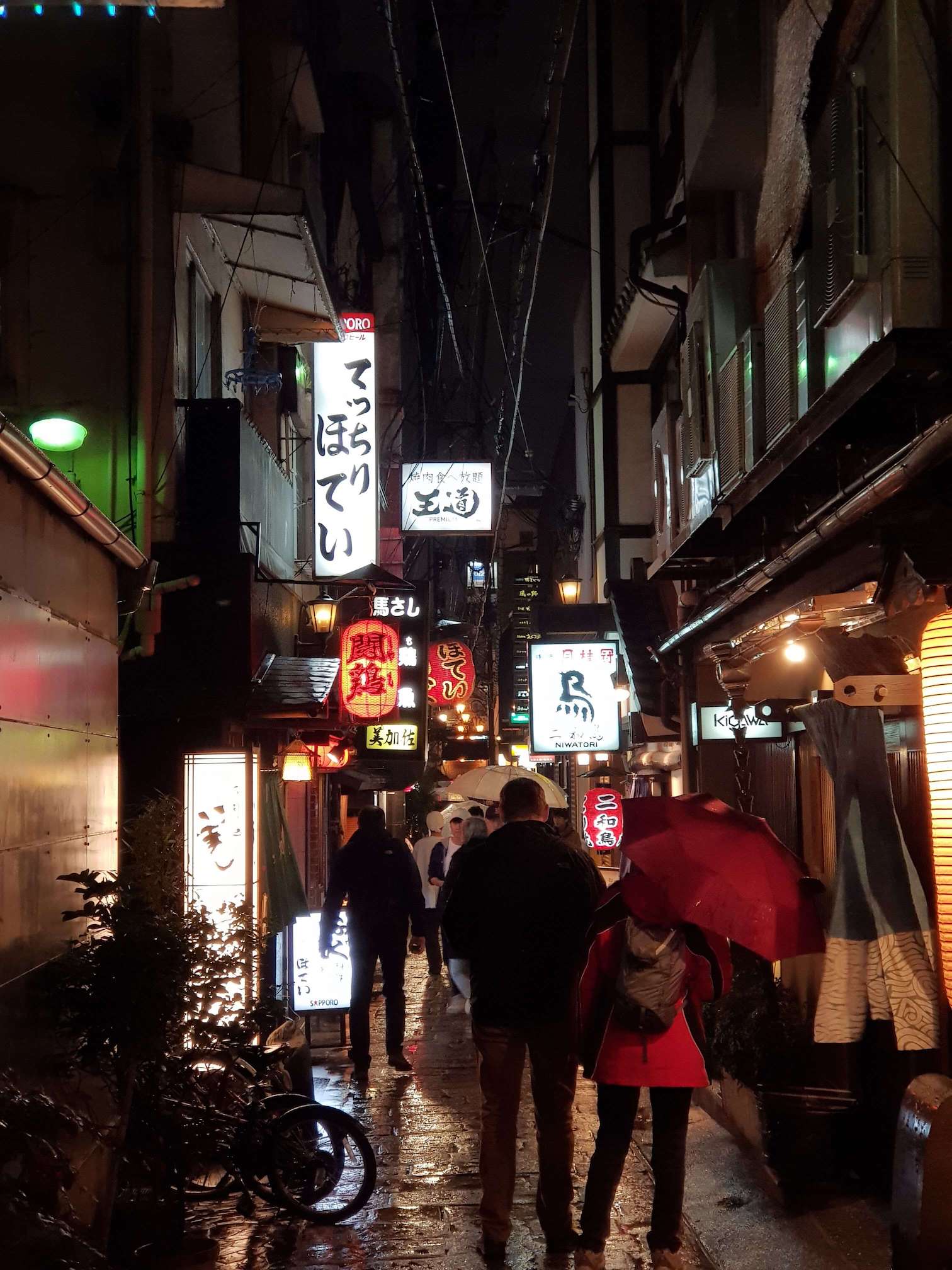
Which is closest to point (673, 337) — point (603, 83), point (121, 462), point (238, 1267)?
point (603, 83)

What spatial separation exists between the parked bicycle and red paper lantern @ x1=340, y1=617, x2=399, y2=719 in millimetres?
10155

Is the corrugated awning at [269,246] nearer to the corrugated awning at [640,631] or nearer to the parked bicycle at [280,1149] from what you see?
the corrugated awning at [640,631]

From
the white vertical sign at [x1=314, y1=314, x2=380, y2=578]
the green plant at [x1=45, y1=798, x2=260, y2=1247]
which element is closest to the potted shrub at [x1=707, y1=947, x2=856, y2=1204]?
the green plant at [x1=45, y1=798, x2=260, y2=1247]

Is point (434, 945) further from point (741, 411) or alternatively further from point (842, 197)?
point (842, 197)

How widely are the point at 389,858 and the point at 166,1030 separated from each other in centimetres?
647

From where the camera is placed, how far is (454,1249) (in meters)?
7.30

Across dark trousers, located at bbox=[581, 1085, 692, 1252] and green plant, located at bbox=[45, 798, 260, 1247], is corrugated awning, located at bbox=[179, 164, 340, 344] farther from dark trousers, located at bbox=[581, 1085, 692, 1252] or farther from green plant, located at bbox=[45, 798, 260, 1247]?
dark trousers, located at bbox=[581, 1085, 692, 1252]

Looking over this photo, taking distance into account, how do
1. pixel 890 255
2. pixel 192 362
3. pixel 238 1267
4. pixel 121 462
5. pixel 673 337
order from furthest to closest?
pixel 673 337 → pixel 192 362 → pixel 121 462 → pixel 238 1267 → pixel 890 255

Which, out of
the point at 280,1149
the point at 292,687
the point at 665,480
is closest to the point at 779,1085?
the point at 280,1149

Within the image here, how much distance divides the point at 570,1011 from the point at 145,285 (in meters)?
9.10

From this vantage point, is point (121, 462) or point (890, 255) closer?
point (890, 255)

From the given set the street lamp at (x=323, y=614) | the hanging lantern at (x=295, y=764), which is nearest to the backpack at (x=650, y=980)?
the hanging lantern at (x=295, y=764)

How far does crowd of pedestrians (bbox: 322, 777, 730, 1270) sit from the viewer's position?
6.45m

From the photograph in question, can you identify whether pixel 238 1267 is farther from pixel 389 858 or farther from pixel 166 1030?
pixel 389 858
